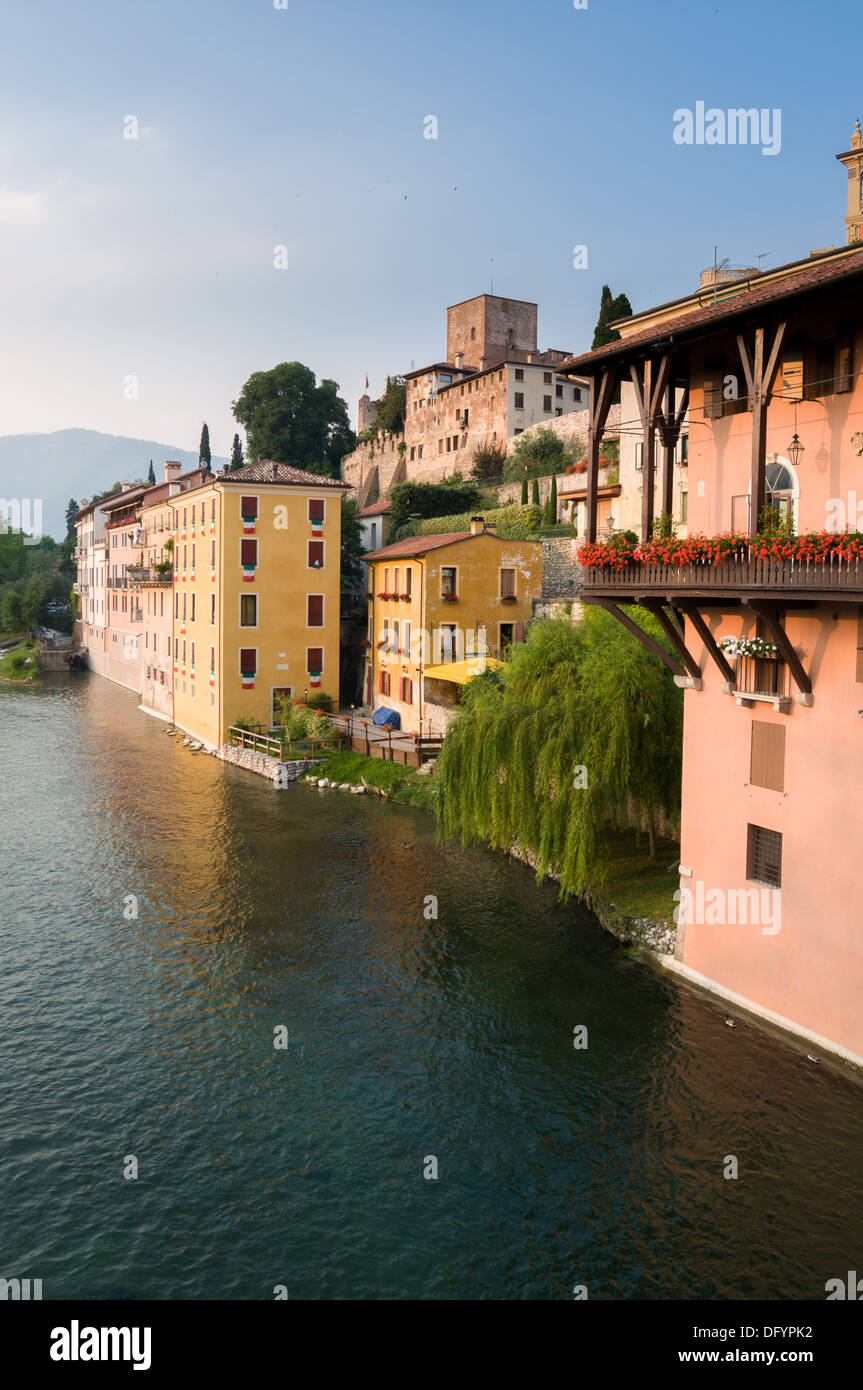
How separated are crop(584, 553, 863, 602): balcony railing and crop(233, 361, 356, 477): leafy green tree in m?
68.0

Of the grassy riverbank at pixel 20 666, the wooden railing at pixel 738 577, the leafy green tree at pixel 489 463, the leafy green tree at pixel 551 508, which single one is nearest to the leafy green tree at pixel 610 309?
the leafy green tree at pixel 551 508

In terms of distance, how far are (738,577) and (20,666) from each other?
3035 inches

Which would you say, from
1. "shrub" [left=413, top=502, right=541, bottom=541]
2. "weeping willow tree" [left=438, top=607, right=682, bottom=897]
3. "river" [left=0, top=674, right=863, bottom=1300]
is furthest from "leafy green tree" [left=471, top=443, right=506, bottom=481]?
"river" [left=0, top=674, right=863, bottom=1300]

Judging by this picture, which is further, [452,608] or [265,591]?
[265,591]

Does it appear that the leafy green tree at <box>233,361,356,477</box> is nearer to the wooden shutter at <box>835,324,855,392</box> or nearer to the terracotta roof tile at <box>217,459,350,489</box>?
the terracotta roof tile at <box>217,459,350,489</box>

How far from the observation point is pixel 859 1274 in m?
11.3

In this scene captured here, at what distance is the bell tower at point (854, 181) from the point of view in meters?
41.7

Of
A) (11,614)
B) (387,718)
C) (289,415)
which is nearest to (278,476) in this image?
(387,718)

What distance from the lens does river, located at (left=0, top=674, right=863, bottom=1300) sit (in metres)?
11.7

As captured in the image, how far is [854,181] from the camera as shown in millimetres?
43938

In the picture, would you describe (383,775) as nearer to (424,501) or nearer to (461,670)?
(461,670)

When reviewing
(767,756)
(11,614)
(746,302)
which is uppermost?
(746,302)
